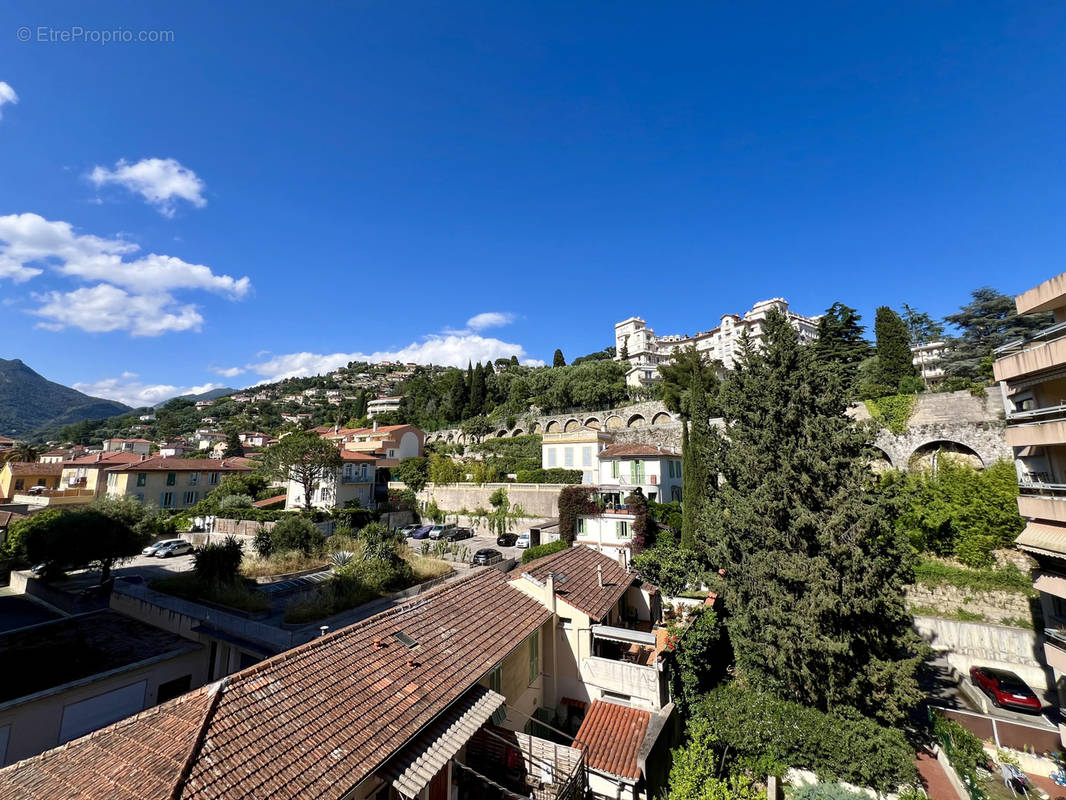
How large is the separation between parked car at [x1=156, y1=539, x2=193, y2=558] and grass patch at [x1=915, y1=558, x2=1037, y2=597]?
131ft

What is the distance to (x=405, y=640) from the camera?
29.6ft

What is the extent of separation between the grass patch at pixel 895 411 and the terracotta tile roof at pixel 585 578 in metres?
19.0

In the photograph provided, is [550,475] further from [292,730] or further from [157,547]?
[292,730]

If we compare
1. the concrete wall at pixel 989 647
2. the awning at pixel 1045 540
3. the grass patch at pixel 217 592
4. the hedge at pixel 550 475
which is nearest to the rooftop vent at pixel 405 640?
the grass patch at pixel 217 592

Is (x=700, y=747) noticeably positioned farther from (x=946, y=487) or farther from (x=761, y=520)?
(x=946, y=487)

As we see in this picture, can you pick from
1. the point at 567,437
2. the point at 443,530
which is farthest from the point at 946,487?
the point at 443,530

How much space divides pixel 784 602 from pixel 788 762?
11.6 feet

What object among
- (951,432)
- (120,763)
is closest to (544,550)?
(120,763)

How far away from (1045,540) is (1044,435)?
2772 millimetres

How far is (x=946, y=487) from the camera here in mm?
19859

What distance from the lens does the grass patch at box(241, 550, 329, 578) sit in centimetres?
2256

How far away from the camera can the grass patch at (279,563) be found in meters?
22.6

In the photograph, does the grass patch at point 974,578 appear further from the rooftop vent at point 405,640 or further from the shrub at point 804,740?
the rooftop vent at point 405,640

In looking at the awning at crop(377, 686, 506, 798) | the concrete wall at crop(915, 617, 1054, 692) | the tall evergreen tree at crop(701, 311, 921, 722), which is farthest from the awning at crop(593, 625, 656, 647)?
the concrete wall at crop(915, 617, 1054, 692)
